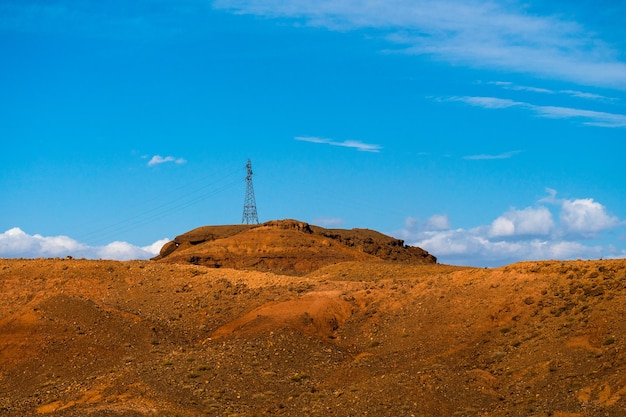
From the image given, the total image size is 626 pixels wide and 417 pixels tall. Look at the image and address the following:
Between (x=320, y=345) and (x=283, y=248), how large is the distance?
46.7 m

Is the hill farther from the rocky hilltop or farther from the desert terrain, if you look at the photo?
the rocky hilltop

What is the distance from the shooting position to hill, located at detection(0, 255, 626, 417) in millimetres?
32438

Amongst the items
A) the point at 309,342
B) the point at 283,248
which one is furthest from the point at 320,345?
the point at 283,248

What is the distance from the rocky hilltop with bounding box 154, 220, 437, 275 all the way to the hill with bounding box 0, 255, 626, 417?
28746mm

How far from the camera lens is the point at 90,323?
45156 mm

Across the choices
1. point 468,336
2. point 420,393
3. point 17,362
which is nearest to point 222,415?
point 420,393

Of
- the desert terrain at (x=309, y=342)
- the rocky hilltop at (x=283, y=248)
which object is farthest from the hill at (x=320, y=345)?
the rocky hilltop at (x=283, y=248)

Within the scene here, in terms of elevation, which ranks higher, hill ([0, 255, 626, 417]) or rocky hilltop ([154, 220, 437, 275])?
rocky hilltop ([154, 220, 437, 275])

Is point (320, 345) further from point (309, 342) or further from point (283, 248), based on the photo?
point (283, 248)

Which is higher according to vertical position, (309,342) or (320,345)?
(309,342)

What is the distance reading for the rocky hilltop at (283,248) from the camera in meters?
84.4

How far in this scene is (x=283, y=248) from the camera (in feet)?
284

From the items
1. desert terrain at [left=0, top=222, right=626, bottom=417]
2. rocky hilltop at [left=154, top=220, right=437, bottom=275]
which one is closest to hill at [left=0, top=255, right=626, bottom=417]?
desert terrain at [left=0, top=222, right=626, bottom=417]

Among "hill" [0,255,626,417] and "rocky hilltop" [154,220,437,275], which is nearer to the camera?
"hill" [0,255,626,417]
